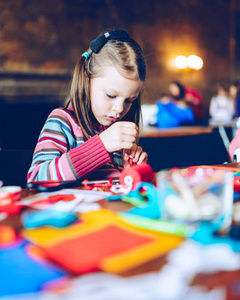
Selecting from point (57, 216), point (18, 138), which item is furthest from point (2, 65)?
point (57, 216)

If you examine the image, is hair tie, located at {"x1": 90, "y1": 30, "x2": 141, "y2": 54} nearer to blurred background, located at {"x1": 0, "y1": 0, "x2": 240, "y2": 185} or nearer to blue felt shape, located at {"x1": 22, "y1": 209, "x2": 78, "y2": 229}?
blue felt shape, located at {"x1": 22, "y1": 209, "x2": 78, "y2": 229}

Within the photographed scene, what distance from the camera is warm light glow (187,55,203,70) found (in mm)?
6363

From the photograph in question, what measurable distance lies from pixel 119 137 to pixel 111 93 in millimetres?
187

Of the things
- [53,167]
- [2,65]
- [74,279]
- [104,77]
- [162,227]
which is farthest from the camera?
[2,65]

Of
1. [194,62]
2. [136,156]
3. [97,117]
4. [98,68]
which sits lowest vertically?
[136,156]

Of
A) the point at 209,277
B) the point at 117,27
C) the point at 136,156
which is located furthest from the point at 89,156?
the point at 117,27

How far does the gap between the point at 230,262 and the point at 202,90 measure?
6578mm

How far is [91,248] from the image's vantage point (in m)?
0.35

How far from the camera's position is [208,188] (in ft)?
1.40

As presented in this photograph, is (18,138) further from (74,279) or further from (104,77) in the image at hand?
(74,279)

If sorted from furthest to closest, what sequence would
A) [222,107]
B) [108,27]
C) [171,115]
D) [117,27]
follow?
[222,107] < [117,27] < [108,27] < [171,115]

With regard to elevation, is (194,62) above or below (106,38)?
above

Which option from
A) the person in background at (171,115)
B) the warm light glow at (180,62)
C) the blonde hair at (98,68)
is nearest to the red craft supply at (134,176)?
the blonde hair at (98,68)

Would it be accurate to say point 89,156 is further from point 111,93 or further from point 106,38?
point 106,38
